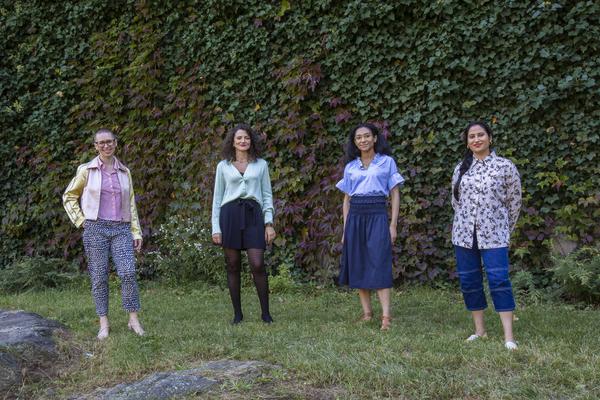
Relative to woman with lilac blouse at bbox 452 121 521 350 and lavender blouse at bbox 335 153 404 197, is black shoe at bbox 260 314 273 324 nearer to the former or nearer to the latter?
lavender blouse at bbox 335 153 404 197

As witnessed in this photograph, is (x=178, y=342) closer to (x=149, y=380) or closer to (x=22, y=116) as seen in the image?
(x=149, y=380)

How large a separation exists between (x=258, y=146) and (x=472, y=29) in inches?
106

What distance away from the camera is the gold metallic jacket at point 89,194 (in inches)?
188

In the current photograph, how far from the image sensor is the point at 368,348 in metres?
4.02

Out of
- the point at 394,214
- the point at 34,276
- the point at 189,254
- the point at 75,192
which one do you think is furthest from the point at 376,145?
the point at 34,276

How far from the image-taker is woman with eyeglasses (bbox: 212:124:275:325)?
→ 525cm

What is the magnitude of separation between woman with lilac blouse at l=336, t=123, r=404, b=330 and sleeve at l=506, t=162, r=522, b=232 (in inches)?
36.6

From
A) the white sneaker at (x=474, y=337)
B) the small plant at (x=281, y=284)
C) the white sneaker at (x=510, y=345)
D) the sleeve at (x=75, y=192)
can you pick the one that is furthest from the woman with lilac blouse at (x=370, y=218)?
the sleeve at (x=75, y=192)

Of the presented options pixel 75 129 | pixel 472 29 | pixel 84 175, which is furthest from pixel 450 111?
pixel 75 129

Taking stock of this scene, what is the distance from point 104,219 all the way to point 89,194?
0.22 m

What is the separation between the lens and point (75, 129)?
9.20 meters

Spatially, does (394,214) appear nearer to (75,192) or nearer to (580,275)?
(580,275)

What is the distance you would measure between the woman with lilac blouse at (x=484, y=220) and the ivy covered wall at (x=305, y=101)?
2.10 metres

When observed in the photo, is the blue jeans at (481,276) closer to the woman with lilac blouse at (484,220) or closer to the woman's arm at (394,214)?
the woman with lilac blouse at (484,220)
